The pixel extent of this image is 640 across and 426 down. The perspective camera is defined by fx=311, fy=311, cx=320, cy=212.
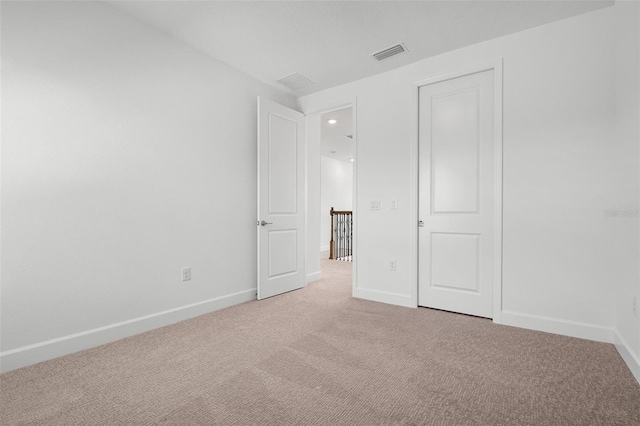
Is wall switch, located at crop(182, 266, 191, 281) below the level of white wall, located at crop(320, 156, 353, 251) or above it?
below

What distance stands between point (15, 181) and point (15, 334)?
0.95m

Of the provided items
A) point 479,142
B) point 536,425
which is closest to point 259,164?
point 479,142

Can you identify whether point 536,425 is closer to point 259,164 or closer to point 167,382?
point 167,382

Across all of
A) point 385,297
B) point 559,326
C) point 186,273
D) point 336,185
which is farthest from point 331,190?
point 559,326

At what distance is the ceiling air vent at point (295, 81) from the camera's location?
3.54m

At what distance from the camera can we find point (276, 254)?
3664 millimetres

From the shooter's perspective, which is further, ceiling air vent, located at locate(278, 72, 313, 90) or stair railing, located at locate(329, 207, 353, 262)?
stair railing, located at locate(329, 207, 353, 262)

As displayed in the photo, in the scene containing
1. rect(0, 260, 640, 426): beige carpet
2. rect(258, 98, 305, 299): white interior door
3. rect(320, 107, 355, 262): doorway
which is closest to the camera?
rect(0, 260, 640, 426): beige carpet

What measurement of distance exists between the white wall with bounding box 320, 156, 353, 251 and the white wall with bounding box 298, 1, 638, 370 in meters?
6.08

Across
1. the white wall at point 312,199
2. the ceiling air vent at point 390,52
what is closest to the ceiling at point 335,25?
the ceiling air vent at point 390,52

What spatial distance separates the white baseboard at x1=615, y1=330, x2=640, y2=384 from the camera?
177 centimetres

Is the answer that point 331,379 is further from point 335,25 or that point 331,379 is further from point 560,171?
point 335,25

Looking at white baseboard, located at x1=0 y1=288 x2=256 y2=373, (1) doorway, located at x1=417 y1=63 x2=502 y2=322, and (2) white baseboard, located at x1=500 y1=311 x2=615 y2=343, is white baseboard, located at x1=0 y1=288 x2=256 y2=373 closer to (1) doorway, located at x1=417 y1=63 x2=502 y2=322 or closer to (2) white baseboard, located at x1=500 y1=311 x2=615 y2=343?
(1) doorway, located at x1=417 y1=63 x2=502 y2=322

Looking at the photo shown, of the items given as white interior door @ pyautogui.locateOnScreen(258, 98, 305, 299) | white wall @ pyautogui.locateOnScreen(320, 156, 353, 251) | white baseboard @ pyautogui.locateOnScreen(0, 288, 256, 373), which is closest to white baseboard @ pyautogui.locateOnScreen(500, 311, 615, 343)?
white interior door @ pyautogui.locateOnScreen(258, 98, 305, 299)
